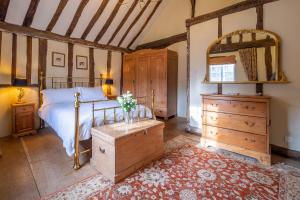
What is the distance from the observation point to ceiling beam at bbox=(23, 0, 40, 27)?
3594 millimetres

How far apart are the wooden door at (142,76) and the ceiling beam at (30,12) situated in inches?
122

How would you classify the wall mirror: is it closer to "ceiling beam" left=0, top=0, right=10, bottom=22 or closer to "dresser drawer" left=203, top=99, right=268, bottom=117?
"dresser drawer" left=203, top=99, right=268, bottom=117

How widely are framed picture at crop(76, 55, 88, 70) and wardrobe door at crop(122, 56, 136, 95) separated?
145 cm

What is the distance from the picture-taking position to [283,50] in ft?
9.21

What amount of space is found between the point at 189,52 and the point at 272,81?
1.87 metres

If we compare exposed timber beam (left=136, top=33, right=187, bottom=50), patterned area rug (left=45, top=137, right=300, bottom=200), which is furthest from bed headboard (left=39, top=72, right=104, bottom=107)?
patterned area rug (left=45, top=137, right=300, bottom=200)

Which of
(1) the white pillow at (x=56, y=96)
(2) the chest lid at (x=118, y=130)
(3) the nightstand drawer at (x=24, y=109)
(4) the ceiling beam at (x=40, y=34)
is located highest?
(4) the ceiling beam at (x=40, y=34)

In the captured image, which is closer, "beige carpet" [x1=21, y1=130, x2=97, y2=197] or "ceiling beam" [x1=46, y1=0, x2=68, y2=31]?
"beige carpet" [x1=21, y1=130, x2=97, y2=197]

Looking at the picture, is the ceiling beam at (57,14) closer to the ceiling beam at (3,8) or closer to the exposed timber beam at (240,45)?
the ceiling beam at (3,8)

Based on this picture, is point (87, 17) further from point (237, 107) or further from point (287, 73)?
point (287, 73)

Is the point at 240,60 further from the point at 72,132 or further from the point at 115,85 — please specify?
the point at 115,85

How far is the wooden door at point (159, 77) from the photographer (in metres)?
5.24

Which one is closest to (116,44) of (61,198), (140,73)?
(140,73)

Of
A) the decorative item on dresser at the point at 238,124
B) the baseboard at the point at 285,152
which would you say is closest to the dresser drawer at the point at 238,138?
the decorative item on dresser at the point at 238,124
